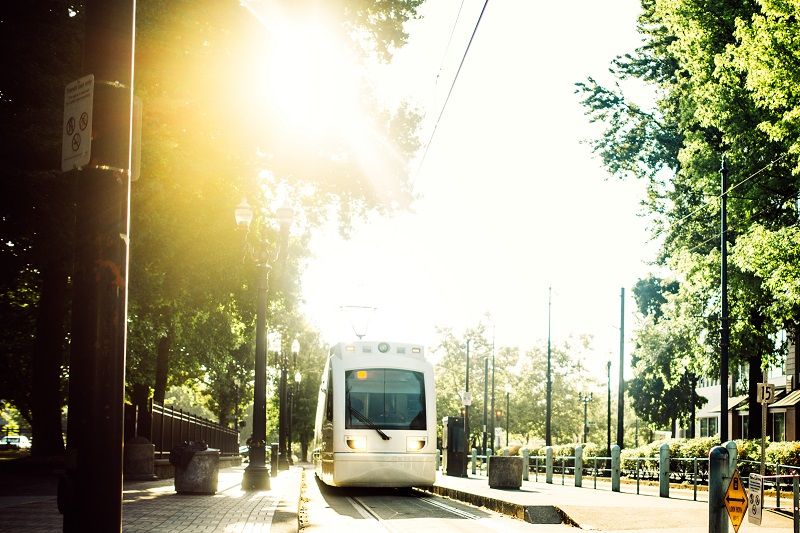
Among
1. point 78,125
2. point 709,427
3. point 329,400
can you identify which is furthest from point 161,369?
point 709,427

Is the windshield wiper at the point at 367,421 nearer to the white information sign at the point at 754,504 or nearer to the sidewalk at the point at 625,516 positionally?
the sidewalk at the point at 625,516

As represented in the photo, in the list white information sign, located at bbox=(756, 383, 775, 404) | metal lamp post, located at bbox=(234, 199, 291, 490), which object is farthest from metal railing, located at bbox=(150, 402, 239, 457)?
white information sign, located at bbox=(756, 383, 775, 404)

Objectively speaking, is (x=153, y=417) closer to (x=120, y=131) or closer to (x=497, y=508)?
(x=497, y=508)

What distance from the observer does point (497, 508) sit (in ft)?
56.3

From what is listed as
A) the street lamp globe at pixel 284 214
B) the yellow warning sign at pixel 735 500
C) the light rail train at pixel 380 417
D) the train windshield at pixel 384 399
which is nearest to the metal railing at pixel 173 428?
the street lamp globe at pixel 284 214

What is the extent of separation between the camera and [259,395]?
20750 millimetres

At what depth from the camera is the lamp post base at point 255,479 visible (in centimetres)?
1977

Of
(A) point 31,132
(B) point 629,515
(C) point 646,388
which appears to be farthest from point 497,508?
(C) point 646,388

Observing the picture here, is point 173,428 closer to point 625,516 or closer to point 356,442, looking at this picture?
point 356,442

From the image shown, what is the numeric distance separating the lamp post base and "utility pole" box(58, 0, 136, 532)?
49.8ft

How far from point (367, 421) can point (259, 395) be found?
2618 mm

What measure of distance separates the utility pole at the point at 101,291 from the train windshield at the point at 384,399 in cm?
1497

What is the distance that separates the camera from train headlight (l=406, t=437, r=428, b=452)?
19.7 metres

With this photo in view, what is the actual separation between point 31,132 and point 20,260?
4.40m
